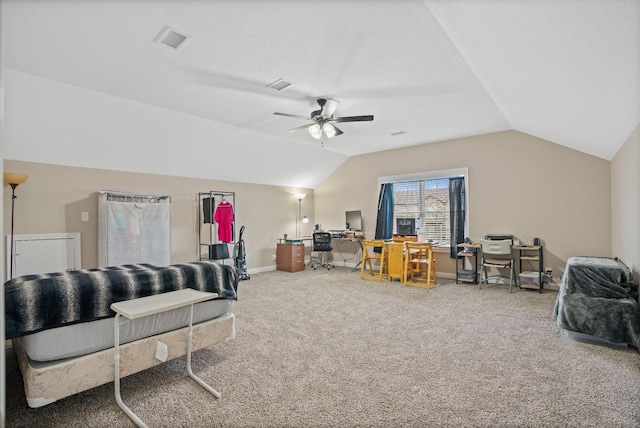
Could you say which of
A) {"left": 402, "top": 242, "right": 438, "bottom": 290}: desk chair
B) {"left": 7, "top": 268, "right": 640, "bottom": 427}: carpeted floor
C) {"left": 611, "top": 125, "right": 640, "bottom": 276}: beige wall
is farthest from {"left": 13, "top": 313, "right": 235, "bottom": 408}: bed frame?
{"left": 611, "top": 125, "right": 640, "bottom": 276}: beige wall

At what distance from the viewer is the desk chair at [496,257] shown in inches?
199

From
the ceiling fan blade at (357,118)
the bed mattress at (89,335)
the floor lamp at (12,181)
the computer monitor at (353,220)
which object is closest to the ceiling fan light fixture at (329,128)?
the ceiling fan blade at (357,118)

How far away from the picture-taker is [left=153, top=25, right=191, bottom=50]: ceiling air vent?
2.55 meters

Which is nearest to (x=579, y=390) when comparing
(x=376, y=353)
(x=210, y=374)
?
(x=376, y=353)

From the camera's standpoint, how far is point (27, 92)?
3.41 metres

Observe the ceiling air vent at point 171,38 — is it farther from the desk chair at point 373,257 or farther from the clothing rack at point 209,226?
the desk chair at point 373,257

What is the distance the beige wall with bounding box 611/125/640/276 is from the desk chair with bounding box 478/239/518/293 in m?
1.26

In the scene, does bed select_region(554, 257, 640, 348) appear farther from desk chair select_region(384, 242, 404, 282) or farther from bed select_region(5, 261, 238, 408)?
bed select_region(5, 261, 238, 408)

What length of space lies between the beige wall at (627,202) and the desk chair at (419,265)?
2.36 meters

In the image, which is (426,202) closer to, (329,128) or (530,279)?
(530,279)

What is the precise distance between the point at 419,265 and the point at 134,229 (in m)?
4.95

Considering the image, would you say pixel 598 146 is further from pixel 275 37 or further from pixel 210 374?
pixel 210 374

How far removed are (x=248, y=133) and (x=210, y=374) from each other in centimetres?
389

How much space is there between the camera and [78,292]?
2150mm
